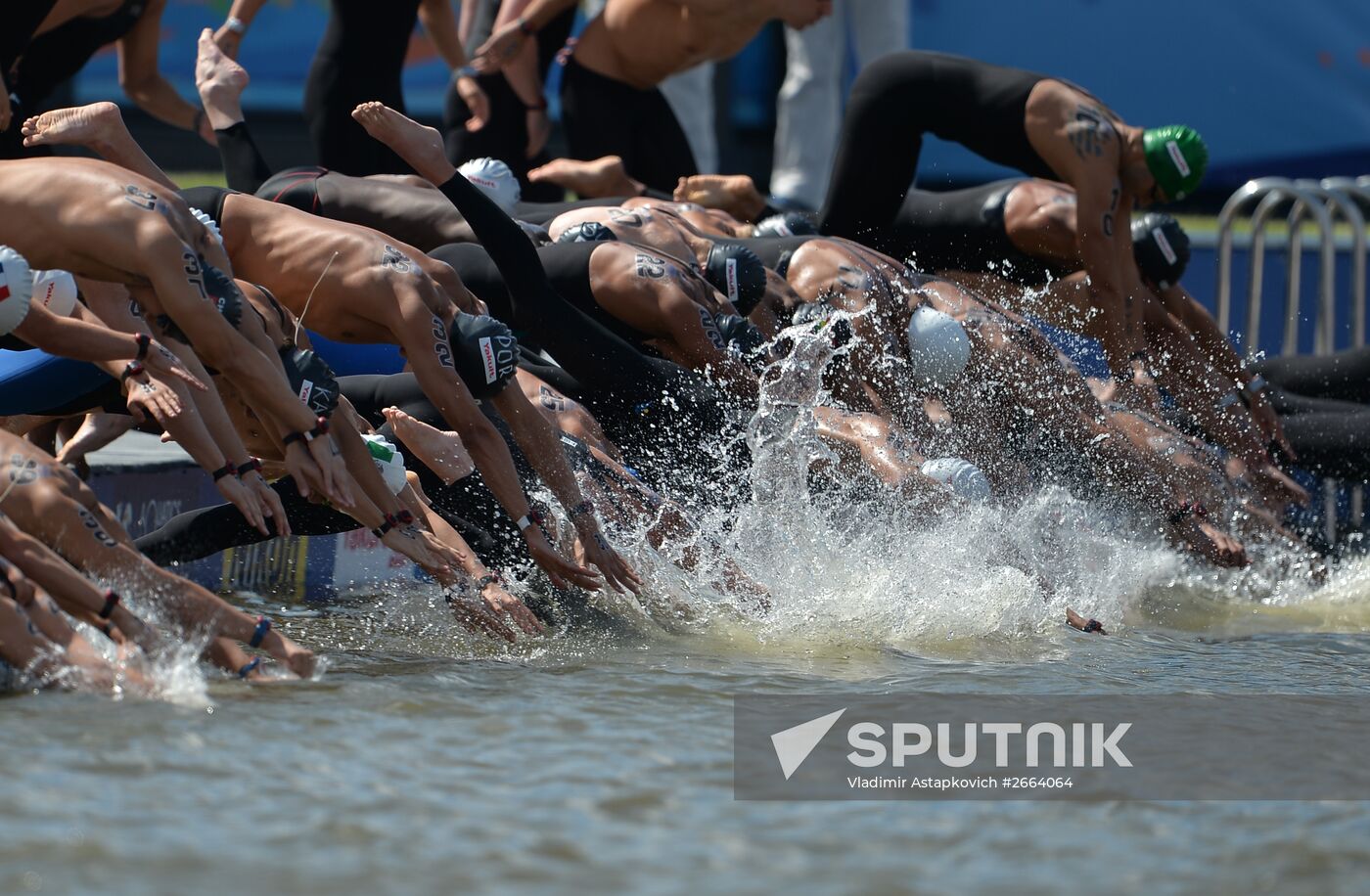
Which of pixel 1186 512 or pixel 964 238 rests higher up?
pixel 964 238

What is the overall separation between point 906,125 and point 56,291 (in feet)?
12.3

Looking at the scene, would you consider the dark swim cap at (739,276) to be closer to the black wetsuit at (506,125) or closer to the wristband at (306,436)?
the wristband at (306,436)

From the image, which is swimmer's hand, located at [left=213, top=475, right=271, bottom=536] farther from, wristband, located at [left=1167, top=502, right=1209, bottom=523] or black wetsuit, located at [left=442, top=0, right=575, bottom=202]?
black wetsuit, located at [left=442, top=0, right=575, bottom=202]

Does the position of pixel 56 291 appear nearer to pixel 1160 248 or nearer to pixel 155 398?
pixel 155 398

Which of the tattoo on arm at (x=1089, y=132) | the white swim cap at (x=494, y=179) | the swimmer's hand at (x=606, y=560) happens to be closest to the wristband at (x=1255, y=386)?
the tattoo on arm at (x=1089, y=132)

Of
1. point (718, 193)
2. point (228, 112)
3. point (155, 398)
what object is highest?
point (228, 112)

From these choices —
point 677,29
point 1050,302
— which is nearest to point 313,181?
point 677,29

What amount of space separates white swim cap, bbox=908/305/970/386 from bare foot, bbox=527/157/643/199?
73.5 inches

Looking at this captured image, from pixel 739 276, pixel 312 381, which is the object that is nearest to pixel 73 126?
pixel 312 381

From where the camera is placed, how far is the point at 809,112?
9.20m

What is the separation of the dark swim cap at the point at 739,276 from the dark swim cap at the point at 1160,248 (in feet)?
6.39

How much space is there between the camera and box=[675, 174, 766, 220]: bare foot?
7.14 m

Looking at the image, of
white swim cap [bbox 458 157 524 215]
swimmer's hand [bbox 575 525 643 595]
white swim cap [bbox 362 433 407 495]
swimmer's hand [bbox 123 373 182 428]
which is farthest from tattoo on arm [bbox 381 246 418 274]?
white swim cap [bbox 458 157 524 215]

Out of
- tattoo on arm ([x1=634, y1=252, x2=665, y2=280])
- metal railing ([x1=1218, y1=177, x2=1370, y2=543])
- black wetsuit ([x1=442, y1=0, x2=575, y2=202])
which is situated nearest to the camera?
tattoo on arm ([x1=634, y1=252, x2=665, y2=280])
